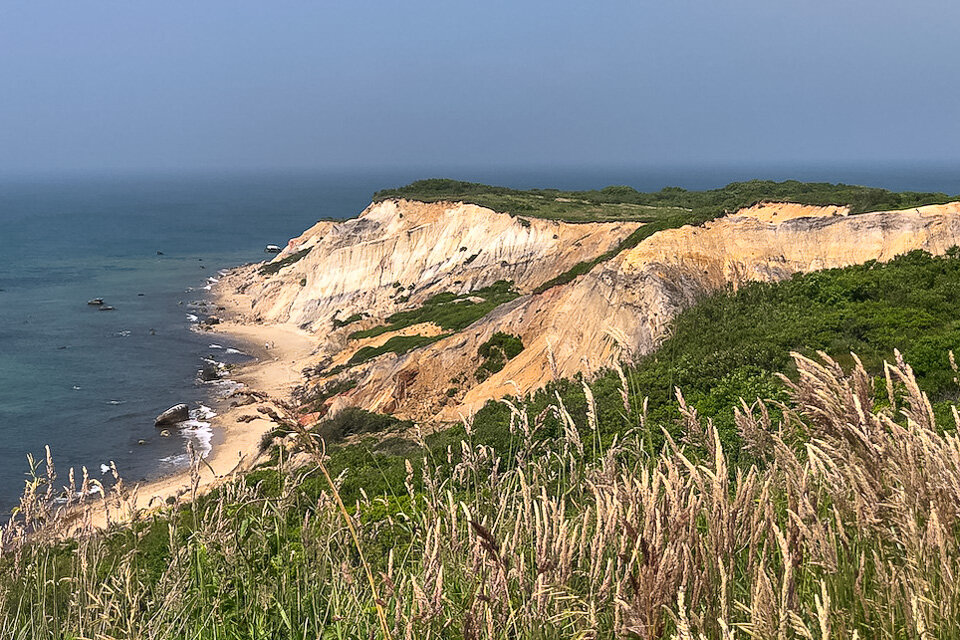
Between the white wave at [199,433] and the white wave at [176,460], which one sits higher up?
the white wave at [199,433]

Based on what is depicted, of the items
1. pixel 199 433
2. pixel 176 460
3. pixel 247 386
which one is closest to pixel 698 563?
pixel 247 386

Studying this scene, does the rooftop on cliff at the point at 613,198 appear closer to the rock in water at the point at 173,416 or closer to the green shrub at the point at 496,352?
the green shrub at the point at 496,352

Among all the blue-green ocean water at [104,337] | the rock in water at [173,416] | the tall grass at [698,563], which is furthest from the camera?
the rock in water at [173,416]

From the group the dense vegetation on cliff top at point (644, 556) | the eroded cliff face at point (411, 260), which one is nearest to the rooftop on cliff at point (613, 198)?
the eroded cliff face at point (411, 260)

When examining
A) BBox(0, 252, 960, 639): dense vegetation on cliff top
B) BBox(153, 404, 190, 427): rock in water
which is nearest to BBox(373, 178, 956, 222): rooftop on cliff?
BBox(153, 404, 190, 427): rock in water

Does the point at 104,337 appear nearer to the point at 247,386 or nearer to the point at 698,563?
the point at 247,386

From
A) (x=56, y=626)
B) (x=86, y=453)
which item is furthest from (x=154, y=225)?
(x=56, y=626)
